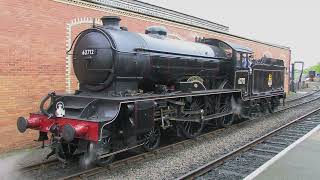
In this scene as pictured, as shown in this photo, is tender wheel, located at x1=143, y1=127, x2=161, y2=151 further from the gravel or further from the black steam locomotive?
the gravel

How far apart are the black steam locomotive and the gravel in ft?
1.42

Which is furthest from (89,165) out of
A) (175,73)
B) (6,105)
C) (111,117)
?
(175,73)

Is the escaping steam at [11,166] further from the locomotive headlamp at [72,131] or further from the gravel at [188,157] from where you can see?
the gravel at [188,157]

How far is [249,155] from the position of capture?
28.0 ft

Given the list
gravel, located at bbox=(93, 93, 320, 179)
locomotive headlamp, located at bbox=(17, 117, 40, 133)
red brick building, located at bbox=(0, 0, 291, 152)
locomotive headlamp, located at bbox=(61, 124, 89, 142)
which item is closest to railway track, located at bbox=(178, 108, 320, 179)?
gravel, located at bbox=(93, 93, 320, 179)

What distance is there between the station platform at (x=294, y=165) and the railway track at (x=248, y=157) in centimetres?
53

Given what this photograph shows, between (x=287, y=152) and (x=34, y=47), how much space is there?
653cm

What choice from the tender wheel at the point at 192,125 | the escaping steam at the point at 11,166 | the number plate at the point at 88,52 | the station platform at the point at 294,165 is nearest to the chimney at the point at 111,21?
the number plate at the point at 88,52

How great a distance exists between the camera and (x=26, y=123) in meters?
7.43

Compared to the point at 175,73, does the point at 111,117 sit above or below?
below

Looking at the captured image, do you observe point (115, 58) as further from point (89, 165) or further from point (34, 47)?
point (34, 47)

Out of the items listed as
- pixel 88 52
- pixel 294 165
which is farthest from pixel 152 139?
pixel 294 165

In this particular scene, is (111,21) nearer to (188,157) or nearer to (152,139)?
(152,139)

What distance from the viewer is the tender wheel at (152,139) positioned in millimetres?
8422
